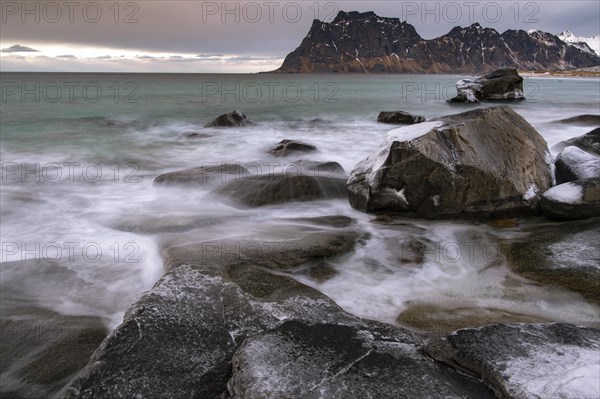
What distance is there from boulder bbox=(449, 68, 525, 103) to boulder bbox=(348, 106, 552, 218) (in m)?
27.6

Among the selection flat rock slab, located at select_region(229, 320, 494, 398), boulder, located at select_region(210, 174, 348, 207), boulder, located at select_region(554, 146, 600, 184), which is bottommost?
flat rock slab, located at select_region(229, 320, 494, 398)

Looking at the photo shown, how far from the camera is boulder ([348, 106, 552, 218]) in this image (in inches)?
268

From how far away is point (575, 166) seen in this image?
7555mm

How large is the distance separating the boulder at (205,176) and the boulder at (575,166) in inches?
224

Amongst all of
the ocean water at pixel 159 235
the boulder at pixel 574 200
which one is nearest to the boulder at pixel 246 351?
the ocean water at pixel 159 235

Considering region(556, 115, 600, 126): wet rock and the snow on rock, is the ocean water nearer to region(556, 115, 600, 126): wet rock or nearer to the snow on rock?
the snow on rock

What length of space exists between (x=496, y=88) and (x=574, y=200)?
1196 inches

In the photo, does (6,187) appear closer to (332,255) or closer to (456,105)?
(332,255)

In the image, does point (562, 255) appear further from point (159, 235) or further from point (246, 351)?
Answer: point (159, 235)

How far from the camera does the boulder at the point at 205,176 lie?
9445 mm

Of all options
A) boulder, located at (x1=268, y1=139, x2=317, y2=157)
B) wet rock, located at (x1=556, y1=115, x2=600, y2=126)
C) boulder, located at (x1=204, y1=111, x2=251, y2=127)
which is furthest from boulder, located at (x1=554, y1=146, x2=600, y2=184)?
boulder, located at (x1=204, y1=111, x2=251, y2=127)

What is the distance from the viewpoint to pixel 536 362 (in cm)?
307

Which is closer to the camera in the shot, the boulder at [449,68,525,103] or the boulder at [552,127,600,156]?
the boulder at [552,127,600,156]

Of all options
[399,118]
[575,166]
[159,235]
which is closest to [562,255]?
[575,166]
